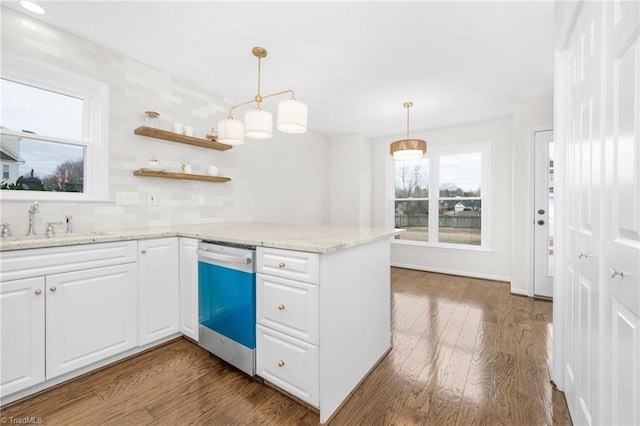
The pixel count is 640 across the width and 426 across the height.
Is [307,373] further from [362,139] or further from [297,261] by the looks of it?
[362,139]

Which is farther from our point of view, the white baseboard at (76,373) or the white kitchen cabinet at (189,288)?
the white kitchen cabinet at (189,288)

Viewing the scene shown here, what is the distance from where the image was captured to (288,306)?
1572 mm

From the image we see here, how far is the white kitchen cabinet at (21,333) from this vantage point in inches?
60.1

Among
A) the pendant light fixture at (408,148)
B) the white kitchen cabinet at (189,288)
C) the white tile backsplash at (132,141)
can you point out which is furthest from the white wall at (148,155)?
the pendant light fixture at (408,148)

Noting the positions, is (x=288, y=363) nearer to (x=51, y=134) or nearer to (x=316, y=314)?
(x=316, y=314)

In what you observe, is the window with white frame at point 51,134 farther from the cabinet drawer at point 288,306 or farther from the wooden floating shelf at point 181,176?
the cabinet drawer at point 288,306

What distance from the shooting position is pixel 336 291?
1.57 meters

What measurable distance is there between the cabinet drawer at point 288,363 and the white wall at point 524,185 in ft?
11.3

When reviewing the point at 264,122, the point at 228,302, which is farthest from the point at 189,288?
the point at 264,122

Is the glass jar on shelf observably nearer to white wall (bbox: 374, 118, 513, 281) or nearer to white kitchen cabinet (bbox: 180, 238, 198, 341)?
white kitchen cabinet (bbox: 180, 238, 198, 341)

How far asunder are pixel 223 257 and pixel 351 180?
12.0ft

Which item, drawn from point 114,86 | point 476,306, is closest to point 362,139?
point 476,306

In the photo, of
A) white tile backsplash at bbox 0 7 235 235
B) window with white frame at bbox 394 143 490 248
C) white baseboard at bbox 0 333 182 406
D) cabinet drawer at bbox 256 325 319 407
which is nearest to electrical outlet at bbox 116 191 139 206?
white tile backsplash at bbox 0 7 235 235

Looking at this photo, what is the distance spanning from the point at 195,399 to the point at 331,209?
13.3 ft
